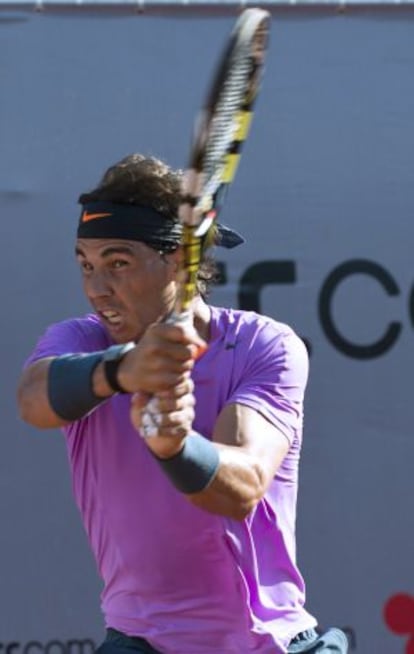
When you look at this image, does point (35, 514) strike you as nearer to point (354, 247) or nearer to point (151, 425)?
point (354, 247)

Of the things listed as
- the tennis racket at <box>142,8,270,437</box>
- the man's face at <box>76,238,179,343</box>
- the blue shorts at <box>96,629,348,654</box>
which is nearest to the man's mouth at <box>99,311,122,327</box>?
the man's face at <box>76,238,179,343</box>

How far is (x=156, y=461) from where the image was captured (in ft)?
9.52

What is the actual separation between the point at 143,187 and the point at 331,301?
5.79 feet

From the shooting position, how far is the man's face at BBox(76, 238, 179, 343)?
9.86 feet

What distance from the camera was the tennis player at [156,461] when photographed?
300cm

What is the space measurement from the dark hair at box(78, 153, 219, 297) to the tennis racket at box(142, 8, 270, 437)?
311mm

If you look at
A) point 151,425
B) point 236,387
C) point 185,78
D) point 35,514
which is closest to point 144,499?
point 236,387

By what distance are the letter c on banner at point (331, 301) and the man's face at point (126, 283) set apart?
179cm

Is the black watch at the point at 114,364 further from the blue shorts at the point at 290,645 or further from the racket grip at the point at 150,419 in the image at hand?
the blue shorts at the point at 290,645

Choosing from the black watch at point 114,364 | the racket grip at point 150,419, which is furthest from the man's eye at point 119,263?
the racket grip at point 150,419

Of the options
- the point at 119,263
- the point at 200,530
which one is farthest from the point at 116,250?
the point at 200,530

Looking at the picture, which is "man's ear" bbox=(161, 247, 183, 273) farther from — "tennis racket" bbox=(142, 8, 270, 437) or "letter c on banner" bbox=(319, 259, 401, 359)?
"letter c on banner" bbox=(319, 259, 401, 359)

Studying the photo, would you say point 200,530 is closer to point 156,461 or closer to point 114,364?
point 156,461

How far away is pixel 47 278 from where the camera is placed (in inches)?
191
